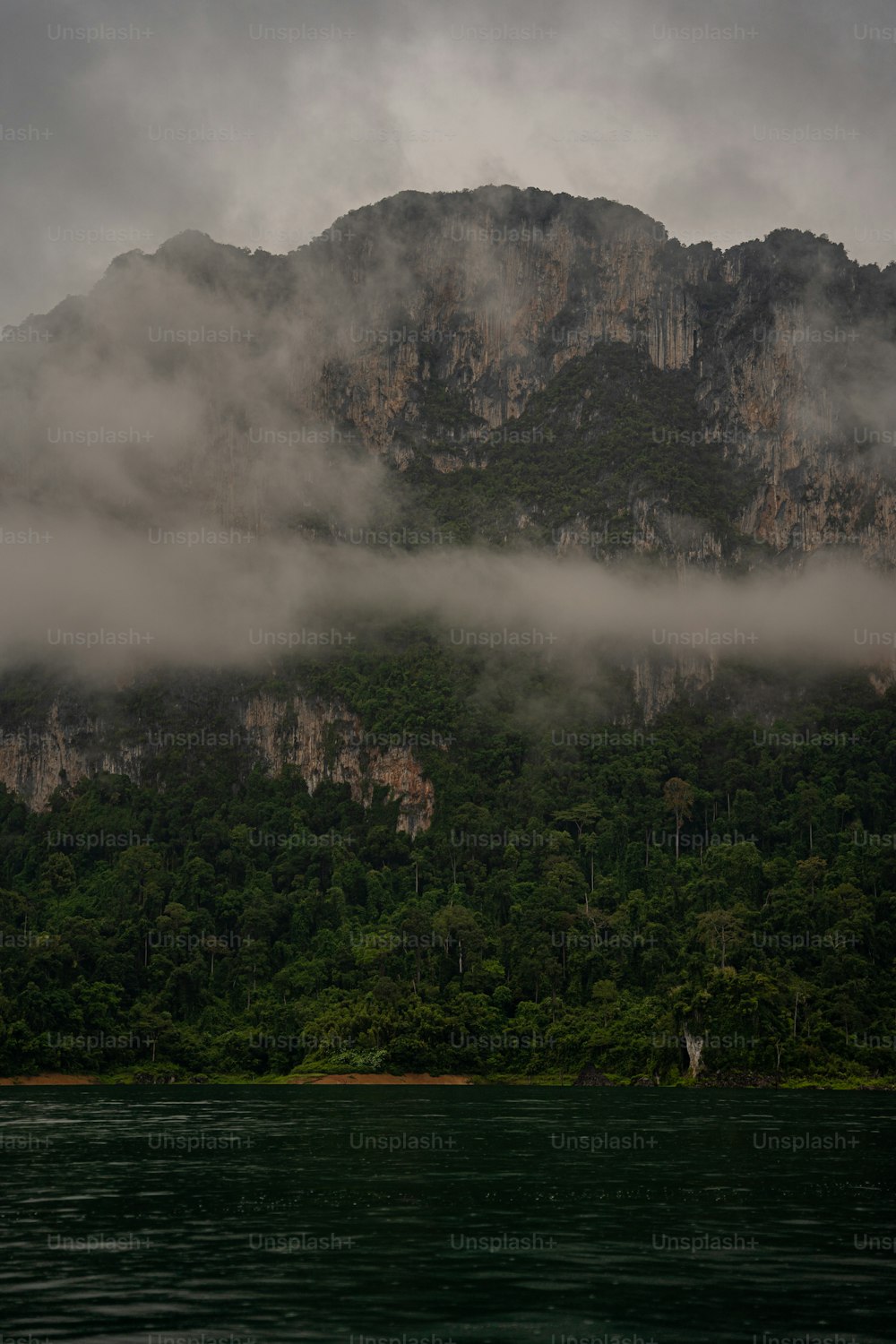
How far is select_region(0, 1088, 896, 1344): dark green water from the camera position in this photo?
28.5 m

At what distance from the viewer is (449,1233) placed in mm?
39375

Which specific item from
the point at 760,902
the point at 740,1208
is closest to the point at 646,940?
the point at 760,902

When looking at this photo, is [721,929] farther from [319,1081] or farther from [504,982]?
[319,1081]

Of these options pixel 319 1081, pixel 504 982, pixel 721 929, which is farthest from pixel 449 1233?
pixel 504 982

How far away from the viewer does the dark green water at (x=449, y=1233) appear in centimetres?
2853

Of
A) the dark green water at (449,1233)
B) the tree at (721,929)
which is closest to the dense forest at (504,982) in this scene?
the tree at (721,929)

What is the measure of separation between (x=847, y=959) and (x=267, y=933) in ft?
276

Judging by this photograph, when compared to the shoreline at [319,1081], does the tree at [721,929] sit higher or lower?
higher

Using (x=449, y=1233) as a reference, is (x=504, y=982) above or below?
below

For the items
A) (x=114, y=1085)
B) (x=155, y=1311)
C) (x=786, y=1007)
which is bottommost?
(x=114, y=1085)

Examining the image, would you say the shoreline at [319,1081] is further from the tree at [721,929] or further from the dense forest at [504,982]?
the tree at [721,929]

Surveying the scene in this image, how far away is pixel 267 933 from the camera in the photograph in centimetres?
19550

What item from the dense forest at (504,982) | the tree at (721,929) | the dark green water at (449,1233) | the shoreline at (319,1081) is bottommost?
the shoreline at (319,1081)

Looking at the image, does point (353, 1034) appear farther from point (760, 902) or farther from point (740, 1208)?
point (740, 1208)
